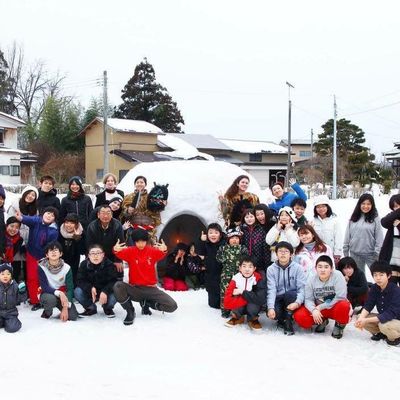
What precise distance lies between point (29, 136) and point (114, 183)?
76.2ft

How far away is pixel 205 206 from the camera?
6098 mm

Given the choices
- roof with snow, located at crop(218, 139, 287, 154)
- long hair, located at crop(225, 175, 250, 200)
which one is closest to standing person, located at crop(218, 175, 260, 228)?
long hair, located at crop(225, 175, 250, 200)

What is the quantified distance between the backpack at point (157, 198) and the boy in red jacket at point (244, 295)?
5.72ft

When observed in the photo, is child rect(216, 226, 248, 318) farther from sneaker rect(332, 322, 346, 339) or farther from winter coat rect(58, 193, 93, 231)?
winter coat rect(58, 193, 93, 231)

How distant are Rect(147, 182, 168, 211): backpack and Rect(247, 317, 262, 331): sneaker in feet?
6.88

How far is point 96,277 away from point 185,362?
1488 mm

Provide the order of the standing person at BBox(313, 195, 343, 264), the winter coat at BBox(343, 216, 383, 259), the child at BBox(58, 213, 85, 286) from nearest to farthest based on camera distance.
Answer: the child at BBox(58, 213, 85, 286) < the winter coat at BBox(343, 216, 383, 259) < the standing person at BBox(313, 195, 343, 264)

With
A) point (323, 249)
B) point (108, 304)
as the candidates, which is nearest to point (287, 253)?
point (323, 249)

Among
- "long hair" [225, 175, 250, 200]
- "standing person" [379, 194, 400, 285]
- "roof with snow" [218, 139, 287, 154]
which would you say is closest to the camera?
"standing person" [379, 194, 400, 285]

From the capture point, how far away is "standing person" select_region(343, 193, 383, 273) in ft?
16.0

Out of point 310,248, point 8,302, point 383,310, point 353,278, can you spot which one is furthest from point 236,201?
point 8,302

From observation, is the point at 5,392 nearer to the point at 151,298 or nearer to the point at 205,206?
the point at 151,298

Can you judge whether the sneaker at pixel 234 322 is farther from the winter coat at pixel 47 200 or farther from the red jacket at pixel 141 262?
the winter coat at pixel 47 200

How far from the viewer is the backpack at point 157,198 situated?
19.1 ft
